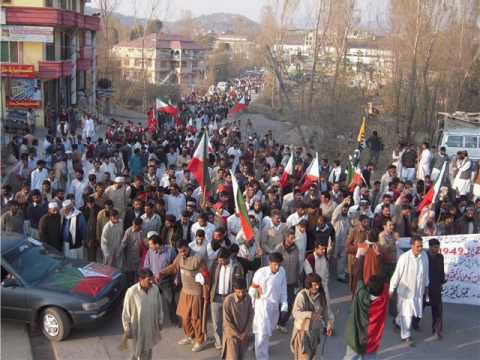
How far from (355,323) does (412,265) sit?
58.2 inches

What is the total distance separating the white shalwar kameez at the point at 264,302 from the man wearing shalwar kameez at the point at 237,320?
0.29m

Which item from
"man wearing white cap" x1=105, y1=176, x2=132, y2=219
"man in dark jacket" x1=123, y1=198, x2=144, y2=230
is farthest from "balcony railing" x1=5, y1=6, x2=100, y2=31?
"man in dark jacket" x1=123, y1=198, x2=144, y2=230

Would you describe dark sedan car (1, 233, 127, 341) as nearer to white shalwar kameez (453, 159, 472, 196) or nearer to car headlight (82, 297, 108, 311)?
car headlight (82, 297, 108, 311)

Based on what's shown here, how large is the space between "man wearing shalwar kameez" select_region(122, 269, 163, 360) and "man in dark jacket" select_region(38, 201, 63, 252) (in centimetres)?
322

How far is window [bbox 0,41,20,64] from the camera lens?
89.4 feet

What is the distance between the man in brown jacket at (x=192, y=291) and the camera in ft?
24.0

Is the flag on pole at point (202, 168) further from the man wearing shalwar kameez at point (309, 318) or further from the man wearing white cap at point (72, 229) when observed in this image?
the man wearing shalwar kameez at point (309, 318)

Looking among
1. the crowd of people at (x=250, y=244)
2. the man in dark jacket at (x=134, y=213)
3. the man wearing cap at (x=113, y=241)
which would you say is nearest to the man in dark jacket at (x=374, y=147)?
the crowd of people at (x=250, y=244)

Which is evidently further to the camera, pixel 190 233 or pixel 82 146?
pixel 82 146

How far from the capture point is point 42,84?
28922mm

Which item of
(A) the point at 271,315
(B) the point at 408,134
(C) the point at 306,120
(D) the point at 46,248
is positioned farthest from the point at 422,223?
(C) the point at 306,120

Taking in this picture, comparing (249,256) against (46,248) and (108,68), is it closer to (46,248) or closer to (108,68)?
(46,248)

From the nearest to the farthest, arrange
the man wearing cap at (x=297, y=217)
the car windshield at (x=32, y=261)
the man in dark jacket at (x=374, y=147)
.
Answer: the car windshield at (x=32, y=261)
the man wearing cap at (x=297, y=217)
the man in dark jacket at (x=374, y=147)

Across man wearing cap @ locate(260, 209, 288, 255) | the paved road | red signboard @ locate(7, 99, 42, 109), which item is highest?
red signboard @ locate(7, 99, 42, 109)
